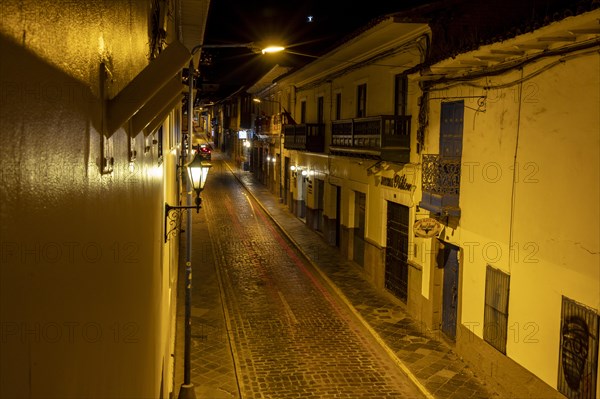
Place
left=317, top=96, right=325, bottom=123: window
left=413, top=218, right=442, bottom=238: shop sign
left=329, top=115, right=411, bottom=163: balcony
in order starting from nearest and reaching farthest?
left=413, top=218, right=442, bottom=238: shop sign
left=329, top=115, right=411, bottom=163: balcony
left=317, top=96, right=325, bottom=123: window

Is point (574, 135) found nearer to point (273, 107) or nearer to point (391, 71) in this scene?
point (391, 71)

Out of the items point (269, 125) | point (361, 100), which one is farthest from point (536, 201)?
point (269, 125)

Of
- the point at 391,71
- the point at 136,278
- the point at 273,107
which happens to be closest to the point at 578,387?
the point at 136,278

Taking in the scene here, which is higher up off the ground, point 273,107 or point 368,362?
point 273,107

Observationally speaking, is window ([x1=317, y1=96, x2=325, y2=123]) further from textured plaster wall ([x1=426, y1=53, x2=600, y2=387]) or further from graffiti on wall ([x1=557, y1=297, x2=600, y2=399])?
graffiti on wall ([x1=557, y1=297, x2=600, y2=399])

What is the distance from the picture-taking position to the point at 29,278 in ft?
4.93

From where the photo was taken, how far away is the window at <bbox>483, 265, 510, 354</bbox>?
10344 mm

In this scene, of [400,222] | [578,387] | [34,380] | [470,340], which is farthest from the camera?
[400,222]

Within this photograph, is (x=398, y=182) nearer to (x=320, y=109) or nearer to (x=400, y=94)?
(x=400, y=94)

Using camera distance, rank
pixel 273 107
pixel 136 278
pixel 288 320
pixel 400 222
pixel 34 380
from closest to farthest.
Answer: pixel 34 380, pixel 136 278, pixel 288 320, pixel 400 222, pixel 273 107

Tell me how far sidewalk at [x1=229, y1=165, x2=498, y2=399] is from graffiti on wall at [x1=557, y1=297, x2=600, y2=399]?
7.51ft

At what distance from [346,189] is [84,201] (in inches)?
726

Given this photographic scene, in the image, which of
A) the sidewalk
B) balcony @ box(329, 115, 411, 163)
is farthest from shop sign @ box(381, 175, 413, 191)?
the sidewalk

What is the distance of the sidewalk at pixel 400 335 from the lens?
10.9m
